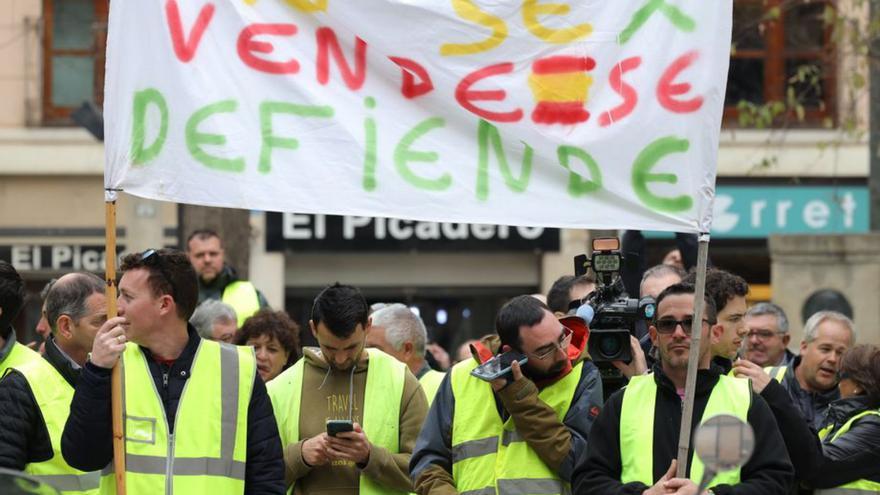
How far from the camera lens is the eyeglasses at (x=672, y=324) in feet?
20.1

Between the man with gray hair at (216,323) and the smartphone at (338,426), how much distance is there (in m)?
2.14

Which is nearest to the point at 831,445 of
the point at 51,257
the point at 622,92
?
the point at 622,92

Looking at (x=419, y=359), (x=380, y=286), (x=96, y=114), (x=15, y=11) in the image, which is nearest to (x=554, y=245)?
(x=380, y=286)

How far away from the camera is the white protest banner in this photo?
6102 mm

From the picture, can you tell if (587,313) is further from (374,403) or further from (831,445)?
(831,445)

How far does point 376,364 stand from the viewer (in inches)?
286

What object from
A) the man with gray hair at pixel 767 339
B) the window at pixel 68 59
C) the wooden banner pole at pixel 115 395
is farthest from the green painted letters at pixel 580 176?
the window at pixel 68 59

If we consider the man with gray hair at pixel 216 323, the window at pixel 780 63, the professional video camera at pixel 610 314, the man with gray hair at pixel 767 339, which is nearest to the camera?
the professional video camera at pixel 610 314

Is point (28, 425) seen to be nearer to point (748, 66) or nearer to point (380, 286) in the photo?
point (380, 286)

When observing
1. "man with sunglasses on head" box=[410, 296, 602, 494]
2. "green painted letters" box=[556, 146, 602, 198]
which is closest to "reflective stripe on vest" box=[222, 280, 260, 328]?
"man with sunglasses on head" box=[410, 296, 602, 494]

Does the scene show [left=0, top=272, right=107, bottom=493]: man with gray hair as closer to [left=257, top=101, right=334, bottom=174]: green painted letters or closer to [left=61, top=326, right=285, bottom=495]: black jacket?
[left=61, top=326, right=285, bottom=495]: black jacket

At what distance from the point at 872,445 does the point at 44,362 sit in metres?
3.37

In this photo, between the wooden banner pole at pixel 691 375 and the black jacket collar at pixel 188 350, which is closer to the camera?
the wooden banner pole at pixel 691 375

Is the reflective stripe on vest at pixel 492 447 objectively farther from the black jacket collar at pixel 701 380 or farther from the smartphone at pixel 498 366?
the black jacket collar at pixel 701 380
